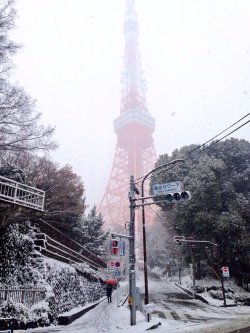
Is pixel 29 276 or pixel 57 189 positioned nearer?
pixel 29 276

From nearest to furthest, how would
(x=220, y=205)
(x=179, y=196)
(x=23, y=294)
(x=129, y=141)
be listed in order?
(x=23, y=294)
(x=179, y=196)
(x=220, y=205)
(x=129, y=141)

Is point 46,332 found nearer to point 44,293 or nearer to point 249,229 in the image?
point 44,293

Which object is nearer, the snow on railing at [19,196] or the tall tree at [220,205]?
the snow on railing at [19,196]

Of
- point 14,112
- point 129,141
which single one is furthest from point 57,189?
point 129,141

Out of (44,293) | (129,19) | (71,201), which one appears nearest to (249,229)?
(71,201)

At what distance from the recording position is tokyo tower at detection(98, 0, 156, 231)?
81.2 meters

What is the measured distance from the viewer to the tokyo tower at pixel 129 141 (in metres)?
81.2

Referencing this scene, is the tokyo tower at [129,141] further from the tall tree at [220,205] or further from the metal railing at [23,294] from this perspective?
the metal railing at [23,294]

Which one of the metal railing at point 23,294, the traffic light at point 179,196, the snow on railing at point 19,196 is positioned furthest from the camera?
the traffic light at point 179,196

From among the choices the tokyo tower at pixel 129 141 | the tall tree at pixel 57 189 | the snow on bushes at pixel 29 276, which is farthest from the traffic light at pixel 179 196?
the tokyo tower at pixel 129 141

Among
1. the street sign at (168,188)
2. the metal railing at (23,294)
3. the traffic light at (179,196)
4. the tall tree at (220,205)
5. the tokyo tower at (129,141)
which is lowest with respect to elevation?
the metal railing at (23,294)

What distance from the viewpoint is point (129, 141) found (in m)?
90.3

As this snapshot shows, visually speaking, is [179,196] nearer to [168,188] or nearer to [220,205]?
[168,188]

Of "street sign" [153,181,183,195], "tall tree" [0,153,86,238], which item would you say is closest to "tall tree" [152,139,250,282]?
"tall tree" [0,153,86,238]
